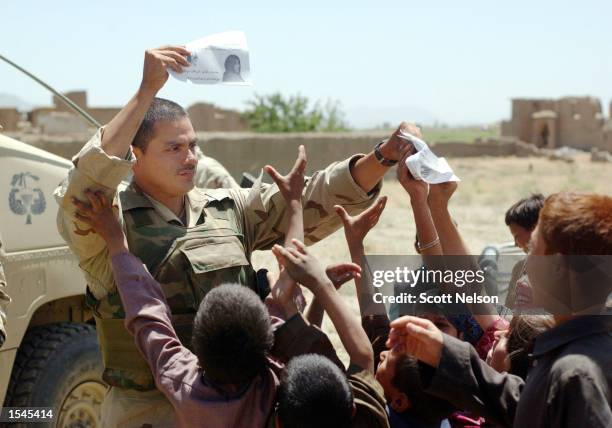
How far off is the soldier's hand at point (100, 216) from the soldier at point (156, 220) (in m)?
0.02

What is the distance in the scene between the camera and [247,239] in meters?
2.86

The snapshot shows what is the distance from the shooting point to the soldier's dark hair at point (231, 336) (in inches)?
85.7

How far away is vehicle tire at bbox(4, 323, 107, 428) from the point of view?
3816 millimetres

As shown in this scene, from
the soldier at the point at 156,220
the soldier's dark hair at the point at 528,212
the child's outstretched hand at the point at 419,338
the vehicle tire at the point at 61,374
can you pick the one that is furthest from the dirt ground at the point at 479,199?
the child's outstretched hand at the point at 419,338

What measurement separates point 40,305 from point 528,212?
219cm

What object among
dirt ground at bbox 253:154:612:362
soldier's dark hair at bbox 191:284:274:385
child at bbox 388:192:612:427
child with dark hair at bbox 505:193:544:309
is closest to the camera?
→ child at bbox 388:192:612:427

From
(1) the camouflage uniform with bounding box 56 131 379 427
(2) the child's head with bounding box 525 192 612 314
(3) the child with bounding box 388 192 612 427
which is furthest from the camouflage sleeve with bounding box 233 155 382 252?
(2) the child's head with bounding box 525 192 612 314

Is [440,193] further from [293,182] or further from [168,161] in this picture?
[168,161]

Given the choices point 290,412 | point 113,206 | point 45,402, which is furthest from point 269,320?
point 45,402

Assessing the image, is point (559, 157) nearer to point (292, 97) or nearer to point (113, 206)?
point (292, 97)

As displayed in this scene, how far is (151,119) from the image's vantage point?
8.73 ft

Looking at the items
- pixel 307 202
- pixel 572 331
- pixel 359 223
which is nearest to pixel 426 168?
pixel 359 223

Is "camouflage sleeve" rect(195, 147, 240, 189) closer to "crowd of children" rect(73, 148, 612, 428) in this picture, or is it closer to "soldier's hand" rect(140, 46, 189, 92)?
"crowd of children" rect(73, 148, 612, 428)

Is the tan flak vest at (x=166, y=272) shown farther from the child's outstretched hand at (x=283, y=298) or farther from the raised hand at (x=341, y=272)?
the raised hand at (x=341, y=272)
